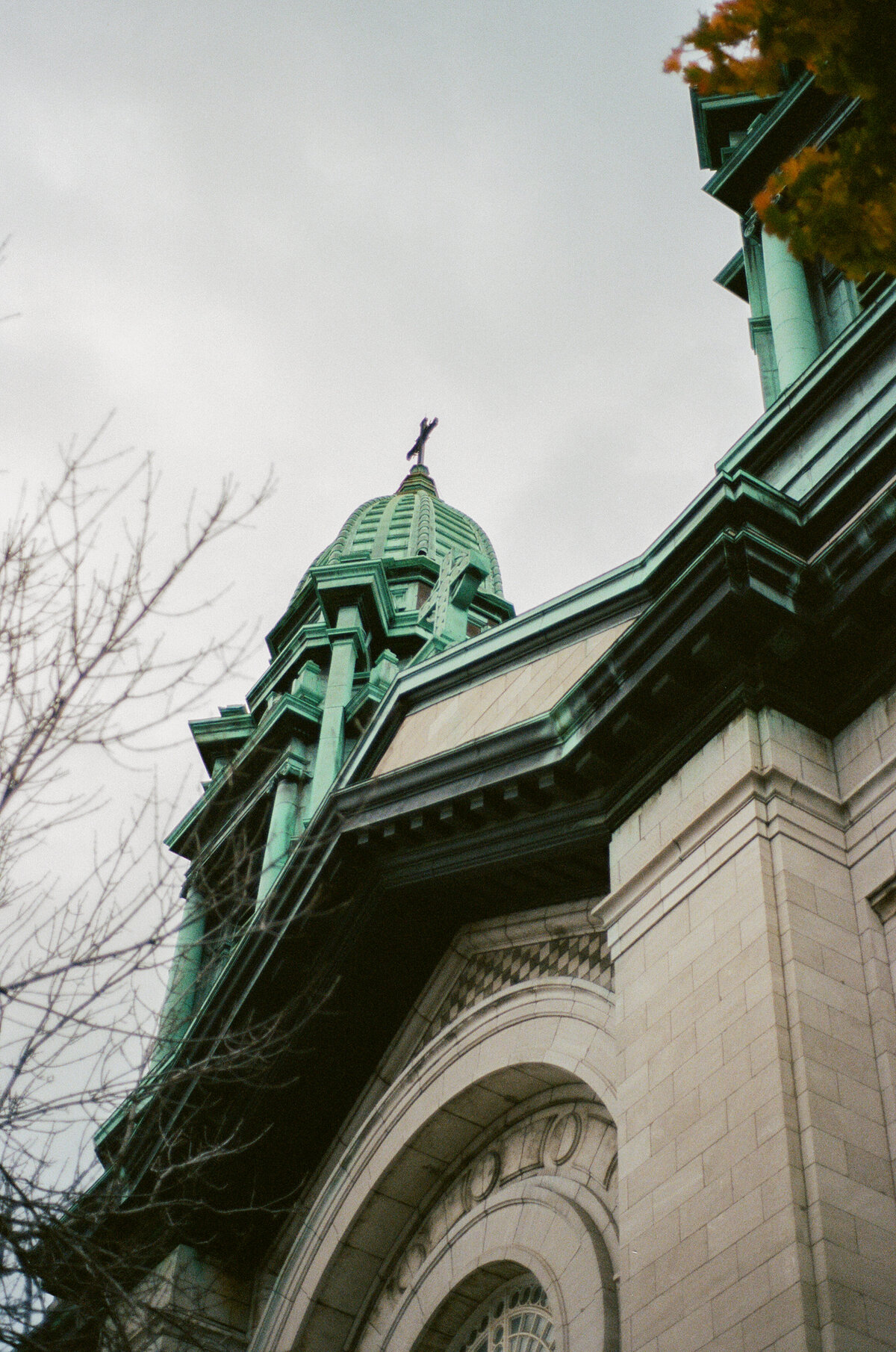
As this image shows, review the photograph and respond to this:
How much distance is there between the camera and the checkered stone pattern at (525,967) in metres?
13.1

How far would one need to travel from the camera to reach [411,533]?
3962 centimetres

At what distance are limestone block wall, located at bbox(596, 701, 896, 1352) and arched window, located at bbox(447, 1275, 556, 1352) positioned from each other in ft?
9.97

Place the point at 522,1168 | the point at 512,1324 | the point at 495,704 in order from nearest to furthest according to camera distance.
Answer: the point at 512,1324
the point at 522,1168
the point at 495,704

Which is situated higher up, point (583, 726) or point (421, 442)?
point (421, 442)

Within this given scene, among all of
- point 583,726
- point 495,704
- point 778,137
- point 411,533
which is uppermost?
point 411,533

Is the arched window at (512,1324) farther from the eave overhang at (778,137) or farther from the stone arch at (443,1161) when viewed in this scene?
the eave overhang at (778,137)

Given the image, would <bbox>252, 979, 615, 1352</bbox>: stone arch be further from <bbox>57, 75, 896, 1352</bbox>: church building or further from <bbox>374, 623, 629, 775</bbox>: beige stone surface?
<bbox>374, 623, 629, 775</bbox>: beige stone surface

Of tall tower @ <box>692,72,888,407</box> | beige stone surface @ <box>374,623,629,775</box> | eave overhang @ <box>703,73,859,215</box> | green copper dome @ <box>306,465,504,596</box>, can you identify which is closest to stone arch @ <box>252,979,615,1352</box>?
beige stone surface @ <box>374,623,629,775</box>

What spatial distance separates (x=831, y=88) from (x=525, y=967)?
31.4 feet

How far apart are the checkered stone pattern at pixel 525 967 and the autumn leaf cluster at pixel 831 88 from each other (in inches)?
299

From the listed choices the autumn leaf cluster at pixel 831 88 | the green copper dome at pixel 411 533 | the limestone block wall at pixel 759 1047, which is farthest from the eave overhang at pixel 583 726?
the green copper dome at pixel 411 533

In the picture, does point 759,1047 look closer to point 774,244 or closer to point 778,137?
point 774,244

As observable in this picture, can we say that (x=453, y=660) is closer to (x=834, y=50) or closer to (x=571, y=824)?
(x=571, y=824)

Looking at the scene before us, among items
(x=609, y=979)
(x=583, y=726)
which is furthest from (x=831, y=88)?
(x=609, y=979)
